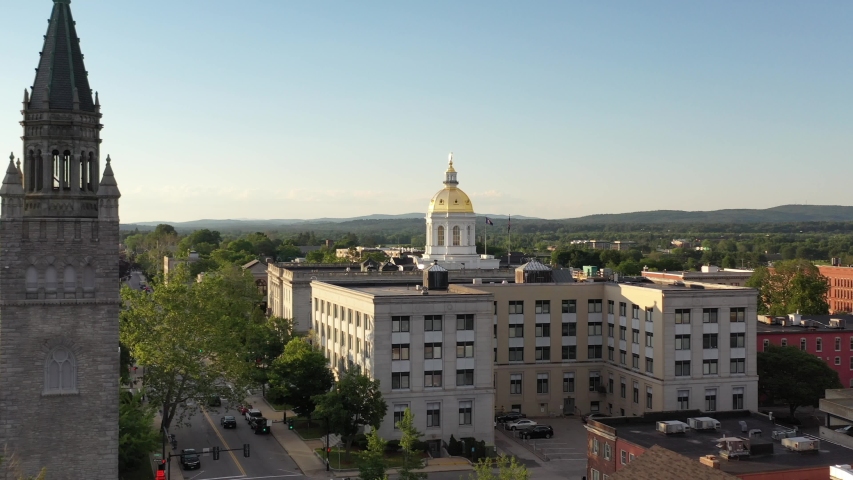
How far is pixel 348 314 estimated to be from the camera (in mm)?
78688

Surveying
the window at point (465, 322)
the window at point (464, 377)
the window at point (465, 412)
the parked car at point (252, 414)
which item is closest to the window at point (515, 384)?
the window at point (464, 377)

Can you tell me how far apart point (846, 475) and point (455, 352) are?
3684 centimetres

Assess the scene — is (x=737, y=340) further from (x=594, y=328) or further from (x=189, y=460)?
(x=189, y=460)

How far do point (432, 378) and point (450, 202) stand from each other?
59535 millimetres

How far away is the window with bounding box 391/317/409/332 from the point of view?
70.8 metres

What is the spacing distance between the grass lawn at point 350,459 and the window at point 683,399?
24.0 meters

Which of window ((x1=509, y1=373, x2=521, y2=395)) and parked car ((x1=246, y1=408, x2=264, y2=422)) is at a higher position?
window ((x1=509, y1=373, x2=521, y2=395))

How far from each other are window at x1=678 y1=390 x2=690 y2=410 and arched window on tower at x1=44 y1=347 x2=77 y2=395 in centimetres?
4920

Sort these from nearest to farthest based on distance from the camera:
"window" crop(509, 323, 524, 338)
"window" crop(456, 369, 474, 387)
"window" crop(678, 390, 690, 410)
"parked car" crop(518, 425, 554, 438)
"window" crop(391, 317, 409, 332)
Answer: "window" crop(391, 317, 409, 332) → "window" crop(456, 369, 474, 387) → "parked car" crop(518, 425, 554, 438) → "window" crop(678, 390, 690, 410) → "window" crop(509, 323, 524, 338)

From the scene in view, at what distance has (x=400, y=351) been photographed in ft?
233

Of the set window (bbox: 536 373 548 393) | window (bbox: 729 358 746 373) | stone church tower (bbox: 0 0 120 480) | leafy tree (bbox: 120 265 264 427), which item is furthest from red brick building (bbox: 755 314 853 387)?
stone church tower (bbox: 0 0 120 480)

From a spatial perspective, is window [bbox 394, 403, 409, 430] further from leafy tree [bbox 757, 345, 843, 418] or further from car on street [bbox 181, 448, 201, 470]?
leafy tree [bbox 757, 345, 843, 418]

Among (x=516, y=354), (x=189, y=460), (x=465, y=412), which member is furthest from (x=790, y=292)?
(x=189, y=460)

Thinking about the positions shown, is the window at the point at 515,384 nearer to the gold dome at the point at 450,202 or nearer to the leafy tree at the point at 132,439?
the leafy tree at the point at 132,439
